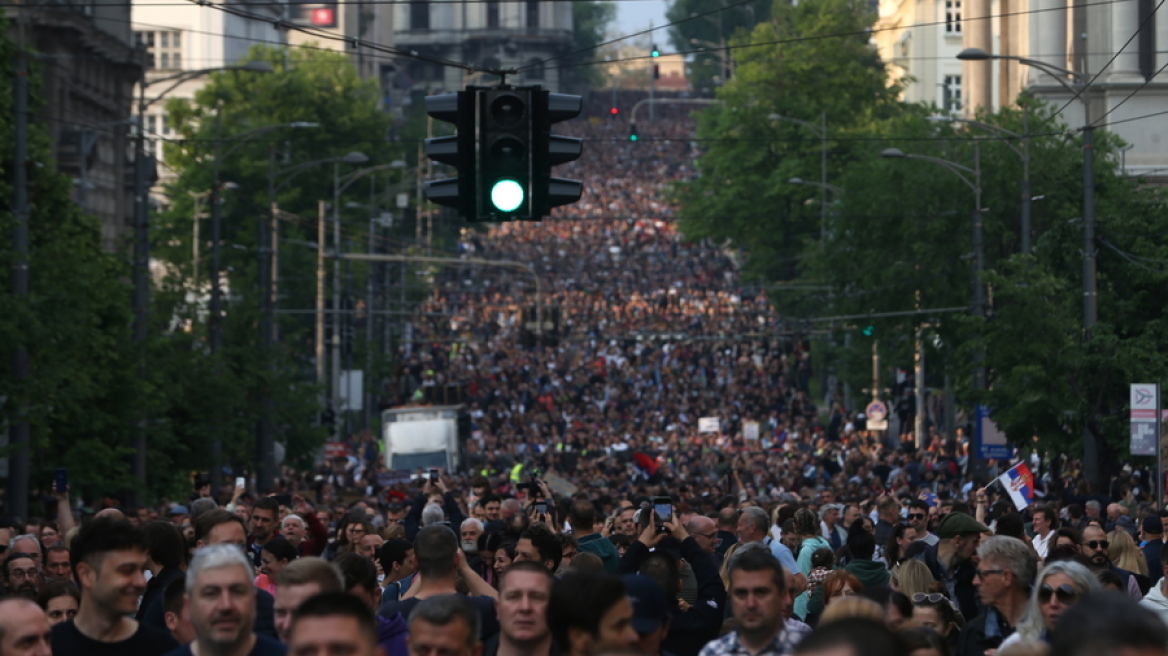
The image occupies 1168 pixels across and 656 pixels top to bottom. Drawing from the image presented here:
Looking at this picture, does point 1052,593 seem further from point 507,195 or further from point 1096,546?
point 507,195

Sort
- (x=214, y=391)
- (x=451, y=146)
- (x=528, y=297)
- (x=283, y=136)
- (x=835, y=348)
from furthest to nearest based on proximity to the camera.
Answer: (x=528, y=297) < (x=283, y=136) < (x=835, y=348) < (x=214, y=391) < (x=451, y=146)

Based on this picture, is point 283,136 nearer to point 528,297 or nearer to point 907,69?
point 528,297

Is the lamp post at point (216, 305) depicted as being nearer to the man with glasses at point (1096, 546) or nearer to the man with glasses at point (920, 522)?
the man with glasses at point (920, 522)

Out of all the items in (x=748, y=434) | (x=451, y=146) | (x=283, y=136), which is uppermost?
(x=283, y=136)

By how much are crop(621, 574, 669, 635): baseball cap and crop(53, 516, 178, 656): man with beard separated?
1653 millimetres

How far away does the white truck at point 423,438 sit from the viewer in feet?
183

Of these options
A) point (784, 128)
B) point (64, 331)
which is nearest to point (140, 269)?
point (64, 331)

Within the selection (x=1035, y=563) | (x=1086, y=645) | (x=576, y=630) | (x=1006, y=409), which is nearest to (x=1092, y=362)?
(x=1006, y=409)

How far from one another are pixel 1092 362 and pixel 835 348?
30.1m

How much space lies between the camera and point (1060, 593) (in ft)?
29.6

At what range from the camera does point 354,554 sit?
1057cm

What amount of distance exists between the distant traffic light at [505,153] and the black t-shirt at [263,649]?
A: 7.48m

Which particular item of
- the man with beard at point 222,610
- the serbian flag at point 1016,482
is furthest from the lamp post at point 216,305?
the man with beard at point 222,610

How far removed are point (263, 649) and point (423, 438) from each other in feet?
159
